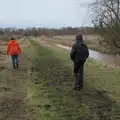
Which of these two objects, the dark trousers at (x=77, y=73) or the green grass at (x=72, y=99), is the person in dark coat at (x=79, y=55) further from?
the green grass at (x=72, y=99)

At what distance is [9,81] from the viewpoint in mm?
14633

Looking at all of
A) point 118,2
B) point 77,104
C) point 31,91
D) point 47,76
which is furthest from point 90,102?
point 118,2

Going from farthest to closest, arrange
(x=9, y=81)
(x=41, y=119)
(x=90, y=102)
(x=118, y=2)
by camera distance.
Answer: (x=118, y=2) → (x=9, y=81) → (x=90, y=102) → (x=41, y=119)

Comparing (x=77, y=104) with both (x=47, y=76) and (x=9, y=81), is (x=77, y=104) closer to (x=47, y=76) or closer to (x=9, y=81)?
(x=9, y=81)

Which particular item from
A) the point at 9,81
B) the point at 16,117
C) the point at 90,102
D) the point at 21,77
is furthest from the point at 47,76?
the point at 16,117

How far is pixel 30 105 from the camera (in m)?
9.99

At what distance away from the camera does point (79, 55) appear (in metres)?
12.5

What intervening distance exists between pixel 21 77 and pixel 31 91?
3658mm

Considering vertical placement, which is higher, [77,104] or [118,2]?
[118,2]

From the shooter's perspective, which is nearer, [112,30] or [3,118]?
[3,118]

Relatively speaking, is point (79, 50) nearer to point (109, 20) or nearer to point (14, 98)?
point (14, 98)

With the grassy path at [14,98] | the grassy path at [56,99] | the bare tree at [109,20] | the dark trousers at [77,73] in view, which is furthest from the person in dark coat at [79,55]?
the bare tree at [109,20]

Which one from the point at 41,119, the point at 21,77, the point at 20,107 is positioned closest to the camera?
the point at 41,119

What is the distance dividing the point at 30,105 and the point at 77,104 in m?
1.29
